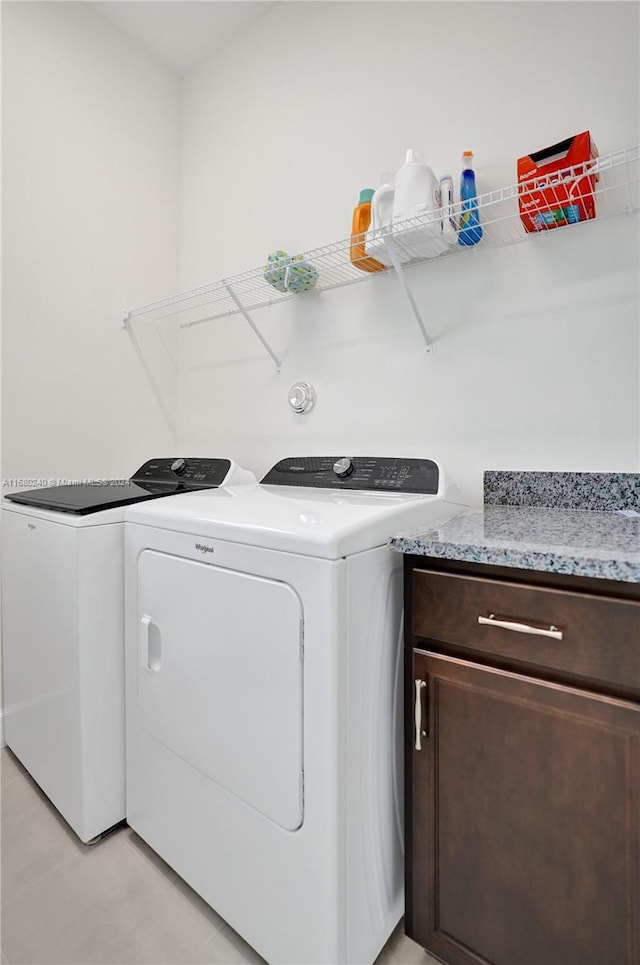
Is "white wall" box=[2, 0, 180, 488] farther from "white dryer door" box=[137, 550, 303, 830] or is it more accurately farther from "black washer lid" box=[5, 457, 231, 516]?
"white dryer door" box=[137, 550, 303, 830]

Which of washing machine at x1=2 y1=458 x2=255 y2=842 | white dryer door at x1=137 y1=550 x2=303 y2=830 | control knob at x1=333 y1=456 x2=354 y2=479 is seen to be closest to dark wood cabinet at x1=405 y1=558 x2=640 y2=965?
white dryer door at x1=137 y1=550 x2=303 y2=830

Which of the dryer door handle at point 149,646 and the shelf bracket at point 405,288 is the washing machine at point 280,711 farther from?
the shelf bracket at point 405,288

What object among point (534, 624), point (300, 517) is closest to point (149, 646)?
point (300, 517)

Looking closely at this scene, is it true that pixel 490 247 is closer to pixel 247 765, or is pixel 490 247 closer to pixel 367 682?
pixel 367 682

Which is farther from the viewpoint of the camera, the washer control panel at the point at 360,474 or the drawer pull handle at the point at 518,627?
the washer control panel at the point at 360,474

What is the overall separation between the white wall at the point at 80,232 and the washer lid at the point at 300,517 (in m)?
0.95

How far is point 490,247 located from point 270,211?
1122 millimetres

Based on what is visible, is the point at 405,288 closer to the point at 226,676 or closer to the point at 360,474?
the point at 360,474

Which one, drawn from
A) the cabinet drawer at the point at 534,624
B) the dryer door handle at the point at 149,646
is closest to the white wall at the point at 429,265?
the cabinet drawer at the point at 534,624

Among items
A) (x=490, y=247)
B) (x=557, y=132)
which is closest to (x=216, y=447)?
(x=490, y=247)

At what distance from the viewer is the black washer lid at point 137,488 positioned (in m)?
1.45

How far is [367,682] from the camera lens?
1.04 m

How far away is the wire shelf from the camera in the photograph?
1.28 m

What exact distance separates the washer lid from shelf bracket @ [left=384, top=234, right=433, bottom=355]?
568 mm
